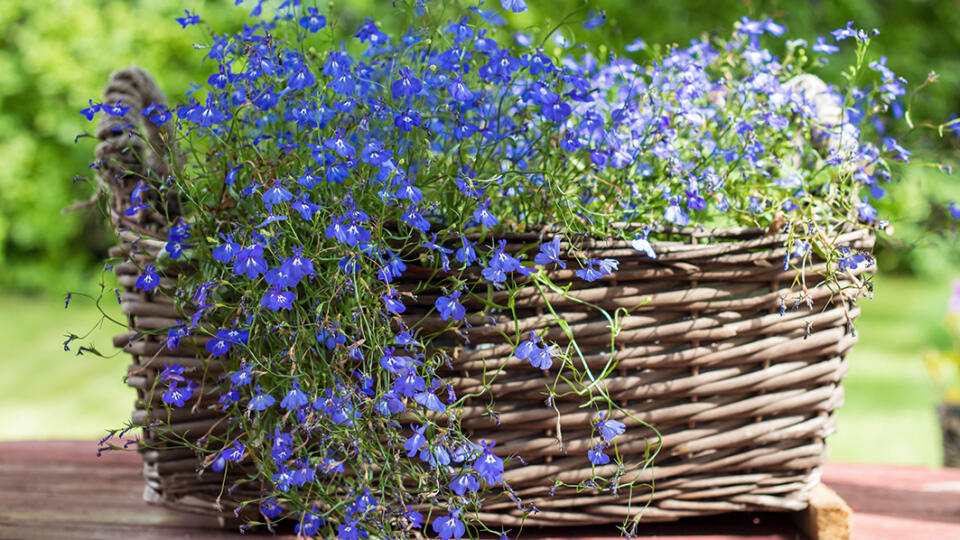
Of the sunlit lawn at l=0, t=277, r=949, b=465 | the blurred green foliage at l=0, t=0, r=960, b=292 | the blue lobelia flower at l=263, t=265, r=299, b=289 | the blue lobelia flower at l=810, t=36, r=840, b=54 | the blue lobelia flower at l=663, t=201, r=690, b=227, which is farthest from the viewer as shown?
the blurred green foliage at l=0, t=0, r=960, b=292

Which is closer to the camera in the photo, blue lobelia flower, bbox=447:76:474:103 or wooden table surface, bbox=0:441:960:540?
blue lobelia flower, bbox=447:76:474:103

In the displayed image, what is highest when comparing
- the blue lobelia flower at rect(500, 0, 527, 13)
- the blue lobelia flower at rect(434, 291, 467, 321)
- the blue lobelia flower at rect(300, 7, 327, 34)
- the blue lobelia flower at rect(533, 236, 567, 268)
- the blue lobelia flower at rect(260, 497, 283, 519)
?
the blue lobelia flower at rect(300, 7, 327, 34)

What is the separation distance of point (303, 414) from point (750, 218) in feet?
1.62

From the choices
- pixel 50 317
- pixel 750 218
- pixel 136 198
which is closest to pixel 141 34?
pixel 50 317

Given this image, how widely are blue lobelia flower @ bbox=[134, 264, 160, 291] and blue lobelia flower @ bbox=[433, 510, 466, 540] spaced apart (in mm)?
355

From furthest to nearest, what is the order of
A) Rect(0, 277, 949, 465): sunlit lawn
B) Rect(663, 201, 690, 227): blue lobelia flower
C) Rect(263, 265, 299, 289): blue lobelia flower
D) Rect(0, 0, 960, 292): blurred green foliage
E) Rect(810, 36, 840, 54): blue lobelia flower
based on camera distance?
1. Rect(0, 0, 960, 292): blurred green foliage
2. Rect(0, 277, 949, 465): sunlit lawn
3. Rect(810, 36, 840, 54): blue lobelia flower
4. Rect(663, 201, 690, 227): blue lobelia flower
5. Rect(263, 265, 299, 289): blue lobelia flower

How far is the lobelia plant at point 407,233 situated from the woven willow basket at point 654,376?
0.01 m

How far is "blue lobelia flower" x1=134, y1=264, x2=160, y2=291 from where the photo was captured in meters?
0.82

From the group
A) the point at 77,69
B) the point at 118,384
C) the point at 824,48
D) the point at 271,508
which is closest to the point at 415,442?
the point at 271,508

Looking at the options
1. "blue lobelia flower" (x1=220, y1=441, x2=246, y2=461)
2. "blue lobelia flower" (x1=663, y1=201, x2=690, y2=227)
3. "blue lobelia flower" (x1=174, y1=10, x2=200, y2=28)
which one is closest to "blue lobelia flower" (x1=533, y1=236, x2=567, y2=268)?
"blue lobelia flower" (x1=663, y1=201, x2=690, y2=227)

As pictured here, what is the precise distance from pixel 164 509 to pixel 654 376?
24.3 inches

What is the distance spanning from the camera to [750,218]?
0.88 m

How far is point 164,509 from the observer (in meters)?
1.03

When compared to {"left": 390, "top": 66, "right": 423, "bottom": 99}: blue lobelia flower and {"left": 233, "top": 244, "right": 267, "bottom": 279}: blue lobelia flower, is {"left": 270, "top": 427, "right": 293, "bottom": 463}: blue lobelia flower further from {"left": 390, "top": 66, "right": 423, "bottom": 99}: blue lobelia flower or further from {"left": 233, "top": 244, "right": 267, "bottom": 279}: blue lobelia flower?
{"left": 390, "top": 66, "right": 423, "bottom": 99}: blue lobelia flower
